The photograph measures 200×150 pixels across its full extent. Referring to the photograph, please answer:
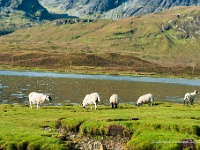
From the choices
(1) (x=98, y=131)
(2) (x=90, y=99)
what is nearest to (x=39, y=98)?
(2) (x=90, y=99)

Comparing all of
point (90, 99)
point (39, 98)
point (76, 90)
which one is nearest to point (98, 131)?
point (90, 99)

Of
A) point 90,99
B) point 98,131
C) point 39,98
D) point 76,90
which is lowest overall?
point 98,131

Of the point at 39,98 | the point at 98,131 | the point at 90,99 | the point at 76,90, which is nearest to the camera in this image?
the point at 98,131

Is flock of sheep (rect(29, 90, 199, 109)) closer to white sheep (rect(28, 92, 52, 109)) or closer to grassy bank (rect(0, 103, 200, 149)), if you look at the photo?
white sheep (rect(28, 92, 52, 109))

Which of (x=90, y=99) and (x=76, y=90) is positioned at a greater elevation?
(x=76, y=90)

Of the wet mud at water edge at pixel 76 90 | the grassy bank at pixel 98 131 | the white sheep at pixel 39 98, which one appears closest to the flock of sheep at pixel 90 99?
the white sheep at pixel 39 98

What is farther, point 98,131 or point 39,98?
point 39,98

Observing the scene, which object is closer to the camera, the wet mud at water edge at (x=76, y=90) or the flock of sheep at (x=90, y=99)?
the flock of sheep at (x=90, y=99)

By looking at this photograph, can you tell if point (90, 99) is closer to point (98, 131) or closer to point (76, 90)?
point (98, 131)

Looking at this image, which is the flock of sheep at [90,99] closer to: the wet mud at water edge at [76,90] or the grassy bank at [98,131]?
the grassy bank at [98,131]

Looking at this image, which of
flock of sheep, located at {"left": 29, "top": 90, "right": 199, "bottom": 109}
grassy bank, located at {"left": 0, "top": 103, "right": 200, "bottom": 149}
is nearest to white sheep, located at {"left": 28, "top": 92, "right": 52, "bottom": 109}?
flock of sheep, located at {"left": 29, "top": 90, "right": 199, "bottom": 109}

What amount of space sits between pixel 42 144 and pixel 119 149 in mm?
5780

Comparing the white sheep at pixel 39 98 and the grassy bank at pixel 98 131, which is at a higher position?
the white sheep at pixel 39 98

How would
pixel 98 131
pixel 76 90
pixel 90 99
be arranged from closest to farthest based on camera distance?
pixel 98 131 < pixel 90 99 < pixel 76 90
